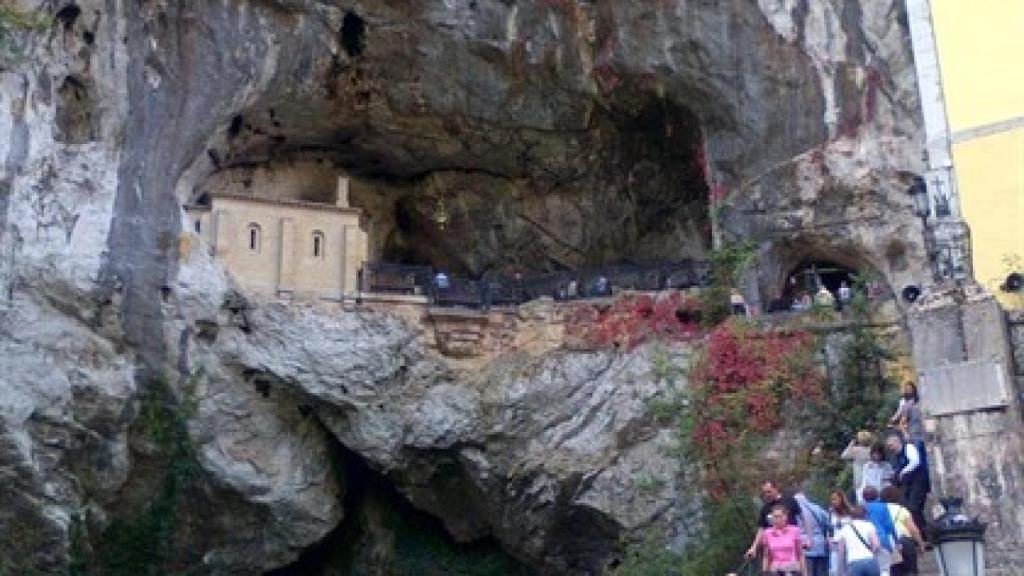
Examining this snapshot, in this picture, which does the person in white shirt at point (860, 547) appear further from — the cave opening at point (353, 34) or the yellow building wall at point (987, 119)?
the cave opening at point (353, 34)

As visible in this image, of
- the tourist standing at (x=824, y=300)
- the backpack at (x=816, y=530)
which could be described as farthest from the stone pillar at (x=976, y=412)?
the tourist standing at (x=824, y=300)

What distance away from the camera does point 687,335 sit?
20.8 meters

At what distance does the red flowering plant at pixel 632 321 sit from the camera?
21.0m

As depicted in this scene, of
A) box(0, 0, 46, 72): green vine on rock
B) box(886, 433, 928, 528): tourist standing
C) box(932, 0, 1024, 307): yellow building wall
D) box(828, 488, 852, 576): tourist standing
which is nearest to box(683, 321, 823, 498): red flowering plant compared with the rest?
box(932, 0, 1024, 307): yellow building wall

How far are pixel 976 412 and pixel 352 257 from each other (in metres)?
14.2

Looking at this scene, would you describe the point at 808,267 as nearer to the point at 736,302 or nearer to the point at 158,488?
the point at 736,302

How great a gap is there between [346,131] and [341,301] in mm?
3668

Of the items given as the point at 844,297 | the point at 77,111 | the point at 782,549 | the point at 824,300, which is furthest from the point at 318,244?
the point at 782,549

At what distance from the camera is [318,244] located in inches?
894

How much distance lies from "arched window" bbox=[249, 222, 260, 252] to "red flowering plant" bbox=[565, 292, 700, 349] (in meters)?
5.69

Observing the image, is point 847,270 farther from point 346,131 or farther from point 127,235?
point 127,235

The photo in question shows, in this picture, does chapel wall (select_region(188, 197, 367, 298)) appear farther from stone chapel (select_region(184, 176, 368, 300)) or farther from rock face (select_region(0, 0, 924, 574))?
rock face (select_region(0, 0, 924, 574))

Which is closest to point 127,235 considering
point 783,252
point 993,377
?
point 783,252

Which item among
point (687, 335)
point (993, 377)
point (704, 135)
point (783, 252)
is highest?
point (704, 135)
